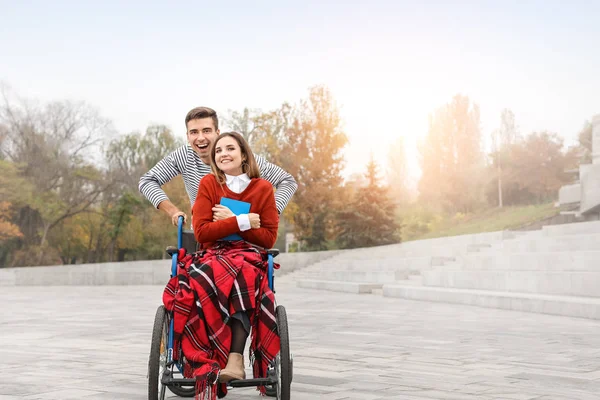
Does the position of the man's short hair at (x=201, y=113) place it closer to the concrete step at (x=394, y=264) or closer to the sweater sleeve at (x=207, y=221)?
the sweater sleeve at (x=207, y=221)

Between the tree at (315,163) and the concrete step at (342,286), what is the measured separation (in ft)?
51.6

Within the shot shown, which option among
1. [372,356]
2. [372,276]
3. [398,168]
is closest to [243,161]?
[372,356]

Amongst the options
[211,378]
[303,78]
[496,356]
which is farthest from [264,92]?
[211,378]

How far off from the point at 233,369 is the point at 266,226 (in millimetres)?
920

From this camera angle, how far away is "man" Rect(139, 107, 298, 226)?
5.28m

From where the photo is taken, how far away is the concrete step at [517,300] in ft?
38.2

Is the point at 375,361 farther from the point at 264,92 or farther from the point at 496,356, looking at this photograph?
the point at 264,92

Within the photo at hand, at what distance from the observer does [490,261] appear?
17453 mm

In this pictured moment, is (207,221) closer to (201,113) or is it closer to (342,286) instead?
(201,113)

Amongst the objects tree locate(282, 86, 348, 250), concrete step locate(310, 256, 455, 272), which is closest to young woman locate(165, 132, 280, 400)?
concrete step locate(310, 256, 455, 272)

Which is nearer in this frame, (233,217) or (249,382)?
(249,382)

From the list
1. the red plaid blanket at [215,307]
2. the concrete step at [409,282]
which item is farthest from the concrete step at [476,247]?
the red plaid blanket at [215,307]

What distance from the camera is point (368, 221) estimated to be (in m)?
38.6

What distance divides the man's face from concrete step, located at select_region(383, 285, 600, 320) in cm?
783
